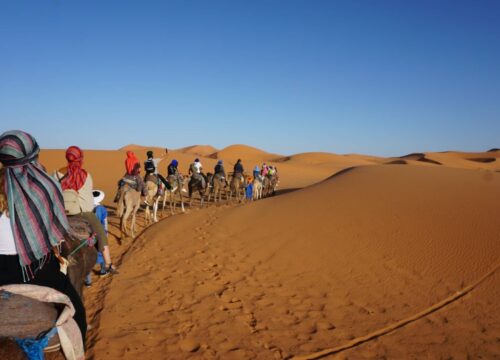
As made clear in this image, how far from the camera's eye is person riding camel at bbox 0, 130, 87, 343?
243 centimetres

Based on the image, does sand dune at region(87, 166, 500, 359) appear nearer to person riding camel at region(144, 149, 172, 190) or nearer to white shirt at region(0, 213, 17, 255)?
person riding camel at region(144, 149, 172, 190)

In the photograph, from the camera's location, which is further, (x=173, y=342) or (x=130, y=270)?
(x=130, y=270)

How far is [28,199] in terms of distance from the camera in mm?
2471

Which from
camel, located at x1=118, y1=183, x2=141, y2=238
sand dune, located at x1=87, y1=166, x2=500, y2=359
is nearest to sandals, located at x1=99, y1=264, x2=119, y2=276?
sand dune, located at x1=87, y1=166, x2=500, y2=359

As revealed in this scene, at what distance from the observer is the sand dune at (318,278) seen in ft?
15.7

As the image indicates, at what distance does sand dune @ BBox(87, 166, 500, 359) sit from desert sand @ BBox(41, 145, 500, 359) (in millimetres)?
27

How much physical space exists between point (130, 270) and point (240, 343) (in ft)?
12.4

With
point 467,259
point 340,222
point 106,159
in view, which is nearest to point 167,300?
point 340,222

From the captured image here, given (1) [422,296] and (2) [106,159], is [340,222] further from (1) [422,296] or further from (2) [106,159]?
(2) [106,159]

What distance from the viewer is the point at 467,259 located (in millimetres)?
7199

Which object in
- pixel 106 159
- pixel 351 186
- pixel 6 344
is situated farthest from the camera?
pixel 106 159

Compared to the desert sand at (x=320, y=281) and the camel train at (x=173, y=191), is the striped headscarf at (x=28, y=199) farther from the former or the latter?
the camel train at (x=173, y=191)

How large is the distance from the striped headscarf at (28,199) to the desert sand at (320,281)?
97.7 inches

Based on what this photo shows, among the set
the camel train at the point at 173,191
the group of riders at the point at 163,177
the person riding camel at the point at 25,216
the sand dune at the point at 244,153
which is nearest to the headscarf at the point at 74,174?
the person riding camel at the point at 25,216
